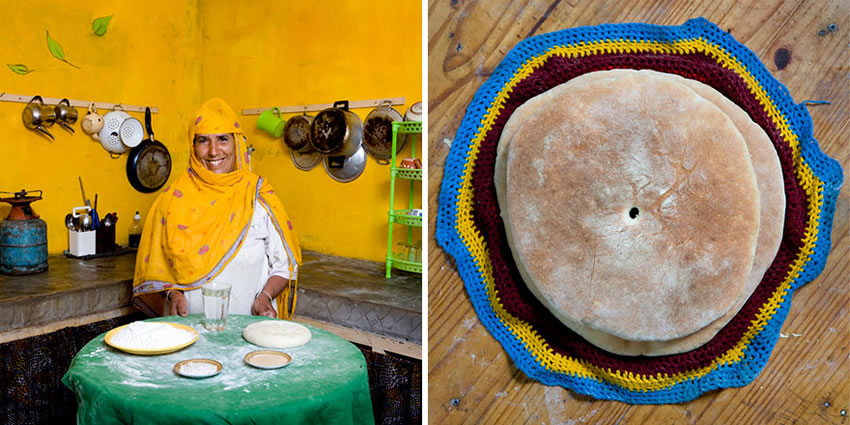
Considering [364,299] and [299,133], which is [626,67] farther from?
[299,133]

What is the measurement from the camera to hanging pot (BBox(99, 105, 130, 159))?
12.5 feet

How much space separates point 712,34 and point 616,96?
0.65ft

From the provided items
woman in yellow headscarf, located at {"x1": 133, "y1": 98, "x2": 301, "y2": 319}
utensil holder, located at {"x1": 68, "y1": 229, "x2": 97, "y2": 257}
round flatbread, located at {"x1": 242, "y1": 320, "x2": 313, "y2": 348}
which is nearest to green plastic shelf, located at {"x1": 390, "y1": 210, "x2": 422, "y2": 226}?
woman in yellow headscarf, located at {"x1": 133, "y1": 98, "x2": 301, "y2": 319}

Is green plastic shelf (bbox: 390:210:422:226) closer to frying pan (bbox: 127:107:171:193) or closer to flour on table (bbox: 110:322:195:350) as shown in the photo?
flour on table (bbox: 110:322:195:350)

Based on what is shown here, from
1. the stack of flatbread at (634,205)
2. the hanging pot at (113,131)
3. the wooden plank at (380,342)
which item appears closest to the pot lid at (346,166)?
the wooden plank at (380,342)

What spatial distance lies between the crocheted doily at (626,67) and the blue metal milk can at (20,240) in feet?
9.78

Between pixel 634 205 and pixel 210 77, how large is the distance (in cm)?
419

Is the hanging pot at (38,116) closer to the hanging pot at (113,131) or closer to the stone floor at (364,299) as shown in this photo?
the hanging pot at (113,131)

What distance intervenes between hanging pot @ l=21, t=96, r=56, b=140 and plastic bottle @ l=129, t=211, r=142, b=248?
0.74 meters

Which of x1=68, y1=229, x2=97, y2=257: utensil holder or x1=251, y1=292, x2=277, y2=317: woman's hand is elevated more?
x1=68, y1=229, x2=97, y2=257: utensil holder

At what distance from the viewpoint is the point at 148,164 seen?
4.09 meters

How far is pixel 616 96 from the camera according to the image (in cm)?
77

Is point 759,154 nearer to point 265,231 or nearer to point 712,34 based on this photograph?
point 712,34

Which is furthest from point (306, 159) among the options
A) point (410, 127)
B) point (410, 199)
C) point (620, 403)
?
point (620, 403)
